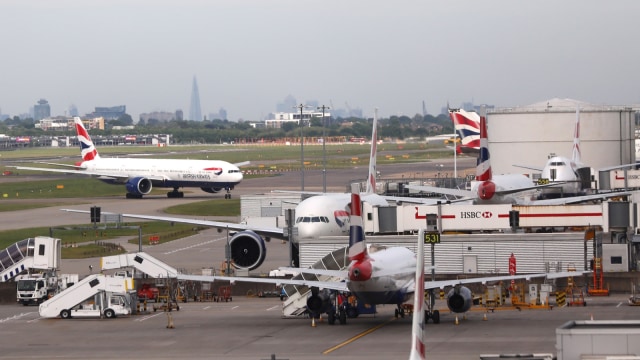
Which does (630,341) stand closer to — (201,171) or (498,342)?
(498,342)

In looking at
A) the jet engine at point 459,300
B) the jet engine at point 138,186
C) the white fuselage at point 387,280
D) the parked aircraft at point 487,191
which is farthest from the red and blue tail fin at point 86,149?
the jet engine at point 459,300

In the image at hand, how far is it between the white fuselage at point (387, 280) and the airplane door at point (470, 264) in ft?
43.8

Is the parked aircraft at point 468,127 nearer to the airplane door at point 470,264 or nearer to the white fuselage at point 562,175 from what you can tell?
the white fuselage at point 562,175

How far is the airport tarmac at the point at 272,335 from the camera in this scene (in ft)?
130

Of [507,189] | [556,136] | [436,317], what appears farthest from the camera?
[556,136]

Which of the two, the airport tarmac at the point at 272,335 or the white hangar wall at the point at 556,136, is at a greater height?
the white hangar wall at the point at 556,136

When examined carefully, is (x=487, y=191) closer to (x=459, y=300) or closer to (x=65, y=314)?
(x=459, y=300)

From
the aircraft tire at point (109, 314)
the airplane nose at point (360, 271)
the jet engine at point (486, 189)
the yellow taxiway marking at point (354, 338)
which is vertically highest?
the jet engine at point (486, 189)

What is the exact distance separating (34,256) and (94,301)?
9279mm

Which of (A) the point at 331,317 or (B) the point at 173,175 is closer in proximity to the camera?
(A) the point at 331,317

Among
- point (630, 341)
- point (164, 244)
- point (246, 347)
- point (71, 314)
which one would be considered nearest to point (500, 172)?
point (164, 244)

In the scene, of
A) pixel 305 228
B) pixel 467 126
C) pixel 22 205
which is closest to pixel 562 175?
pixel 305 228

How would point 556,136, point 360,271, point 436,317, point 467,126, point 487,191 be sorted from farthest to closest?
1. point 467,126
2. point 556,136
3. point 487,191
4. point 436,317
5. point 360,271

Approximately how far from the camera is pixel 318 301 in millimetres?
46156
